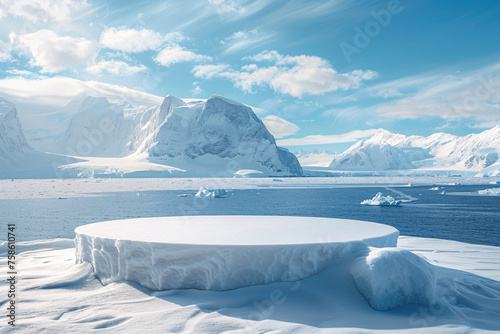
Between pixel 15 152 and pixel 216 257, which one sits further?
pixel 15 152

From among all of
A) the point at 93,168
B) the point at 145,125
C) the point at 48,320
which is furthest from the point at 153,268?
the point at 145,125

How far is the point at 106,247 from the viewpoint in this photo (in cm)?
683

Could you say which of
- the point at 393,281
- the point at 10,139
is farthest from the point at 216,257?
the point at 10,139

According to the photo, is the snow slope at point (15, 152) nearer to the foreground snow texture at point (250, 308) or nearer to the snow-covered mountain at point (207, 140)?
the snow-covered mountain at point (207, 140)

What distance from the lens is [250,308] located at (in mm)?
5613

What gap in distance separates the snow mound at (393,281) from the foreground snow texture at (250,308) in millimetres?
136

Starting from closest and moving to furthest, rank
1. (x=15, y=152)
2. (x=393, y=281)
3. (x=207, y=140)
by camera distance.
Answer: (x=393, y=281)
(x=15, y=152)
(x=207, y=140)

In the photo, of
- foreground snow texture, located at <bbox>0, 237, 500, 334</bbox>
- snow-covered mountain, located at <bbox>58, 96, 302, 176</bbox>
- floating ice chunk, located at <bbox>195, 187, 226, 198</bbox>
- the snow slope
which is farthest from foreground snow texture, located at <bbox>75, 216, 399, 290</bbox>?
snow-covered mountain, located at <bbox>58, 96, 302, 176</bbox>

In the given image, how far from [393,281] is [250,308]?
219cm

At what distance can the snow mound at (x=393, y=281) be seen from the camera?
570 cm

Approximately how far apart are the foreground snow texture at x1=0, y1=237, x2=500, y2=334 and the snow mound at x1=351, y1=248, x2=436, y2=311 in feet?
0.45

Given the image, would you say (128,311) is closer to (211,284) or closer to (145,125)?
(211,284)

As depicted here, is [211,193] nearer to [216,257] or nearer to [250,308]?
[216,257]

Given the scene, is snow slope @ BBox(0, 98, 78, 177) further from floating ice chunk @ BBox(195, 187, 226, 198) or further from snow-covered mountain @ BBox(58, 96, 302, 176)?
floating ice chunk @ BBox(195, 187, 226, 198)
